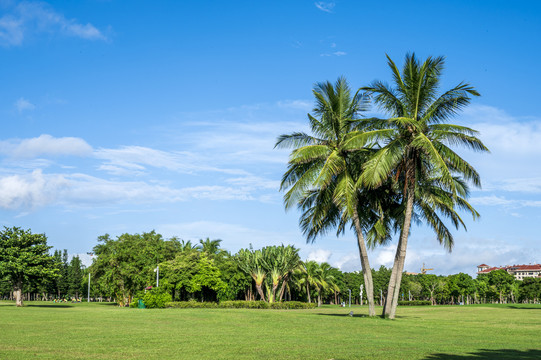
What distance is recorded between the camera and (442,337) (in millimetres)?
17281

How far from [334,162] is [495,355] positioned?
16813 mm

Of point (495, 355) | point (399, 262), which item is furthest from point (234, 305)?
point (495, 355)

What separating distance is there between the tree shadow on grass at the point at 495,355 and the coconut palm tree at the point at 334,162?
47.1 feet

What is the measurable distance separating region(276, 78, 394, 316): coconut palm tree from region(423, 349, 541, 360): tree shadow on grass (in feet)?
47.1

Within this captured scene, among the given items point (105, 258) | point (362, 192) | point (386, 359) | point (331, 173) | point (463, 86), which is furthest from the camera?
point (105, 258)

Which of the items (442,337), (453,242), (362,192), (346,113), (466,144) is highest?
(346,113)

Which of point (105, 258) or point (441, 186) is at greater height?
point (441, 186)

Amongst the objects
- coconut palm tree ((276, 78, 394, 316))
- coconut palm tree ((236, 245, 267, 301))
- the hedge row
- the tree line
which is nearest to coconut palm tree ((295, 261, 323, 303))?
the tree line

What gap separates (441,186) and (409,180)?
1963mm

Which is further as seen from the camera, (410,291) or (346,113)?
(410,291)

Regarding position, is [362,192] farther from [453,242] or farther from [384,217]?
[453,242]

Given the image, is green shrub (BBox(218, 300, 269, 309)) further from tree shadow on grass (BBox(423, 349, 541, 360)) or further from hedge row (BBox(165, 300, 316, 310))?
tree shadow on grass (BBox(423, 349, 541, 360))

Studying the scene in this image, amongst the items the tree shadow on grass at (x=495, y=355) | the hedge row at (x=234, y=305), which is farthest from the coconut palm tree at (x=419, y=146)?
the hedge row at (x=234, y=305)

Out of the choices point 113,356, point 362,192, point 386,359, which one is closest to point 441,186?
point 362,192
